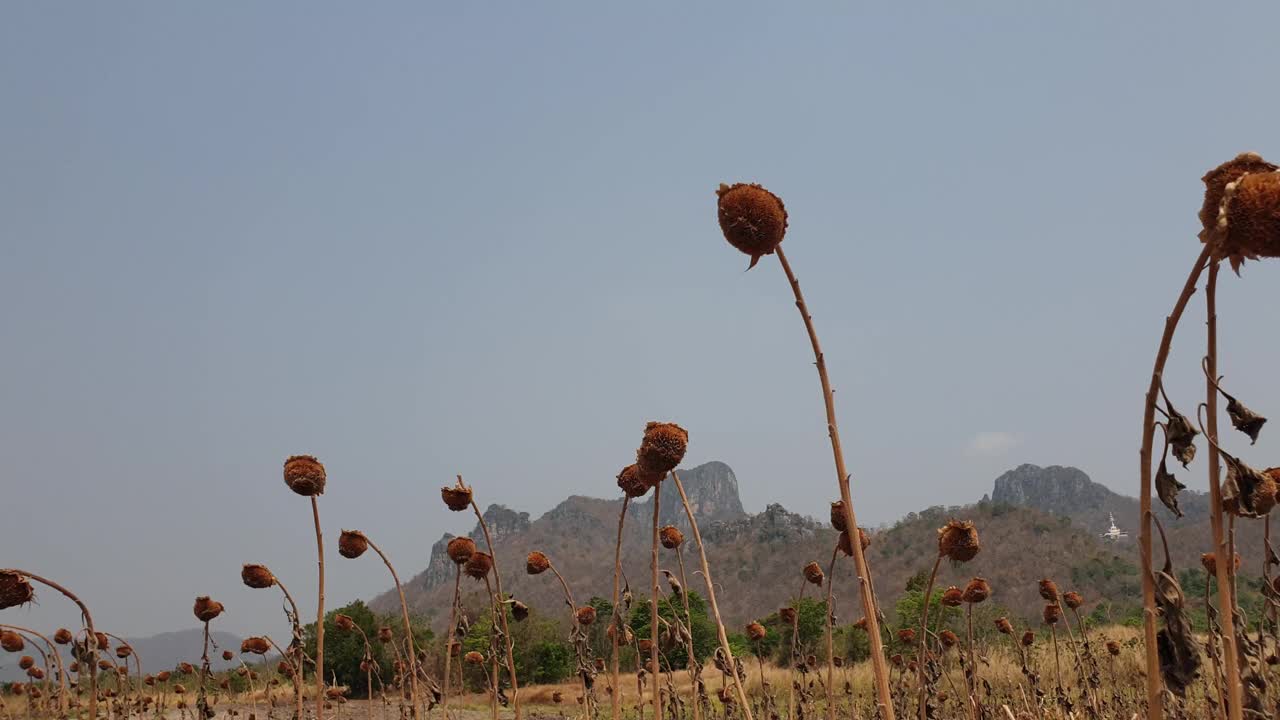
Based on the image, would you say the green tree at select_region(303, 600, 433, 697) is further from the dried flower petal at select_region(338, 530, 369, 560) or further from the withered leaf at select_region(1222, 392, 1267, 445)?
the withered leaf at select_region(1222, 392, 1267, 445)

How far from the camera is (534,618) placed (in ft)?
117

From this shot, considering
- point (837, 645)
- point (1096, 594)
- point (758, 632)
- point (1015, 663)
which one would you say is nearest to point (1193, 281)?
point (758, 632)

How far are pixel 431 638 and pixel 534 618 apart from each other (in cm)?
695

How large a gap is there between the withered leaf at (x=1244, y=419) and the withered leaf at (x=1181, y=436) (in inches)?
6.8

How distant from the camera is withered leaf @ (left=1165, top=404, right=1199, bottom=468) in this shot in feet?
5.63

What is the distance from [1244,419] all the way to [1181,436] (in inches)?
9.2

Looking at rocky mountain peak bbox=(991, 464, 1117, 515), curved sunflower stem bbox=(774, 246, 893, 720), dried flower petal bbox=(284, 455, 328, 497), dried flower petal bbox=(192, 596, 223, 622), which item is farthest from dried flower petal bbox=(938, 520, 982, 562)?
rocky mountain peak bbox=(991, 464, 1117, 515)

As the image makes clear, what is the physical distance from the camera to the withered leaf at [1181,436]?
1.71 metres

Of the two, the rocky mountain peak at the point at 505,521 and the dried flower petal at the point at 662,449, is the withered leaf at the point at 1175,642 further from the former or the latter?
the rocky mountain peak at the point at 505,521

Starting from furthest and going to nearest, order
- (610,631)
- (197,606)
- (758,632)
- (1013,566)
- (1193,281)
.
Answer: (1013,566)
(758,632)
(197,606)
(610,631)
(1193,281)

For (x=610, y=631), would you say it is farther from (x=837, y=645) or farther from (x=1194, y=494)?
(x=1194, y=494)

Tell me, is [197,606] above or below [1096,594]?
above

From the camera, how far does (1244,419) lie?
1.84 m

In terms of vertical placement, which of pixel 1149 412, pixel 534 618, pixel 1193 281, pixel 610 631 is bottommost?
pixel 534 618
